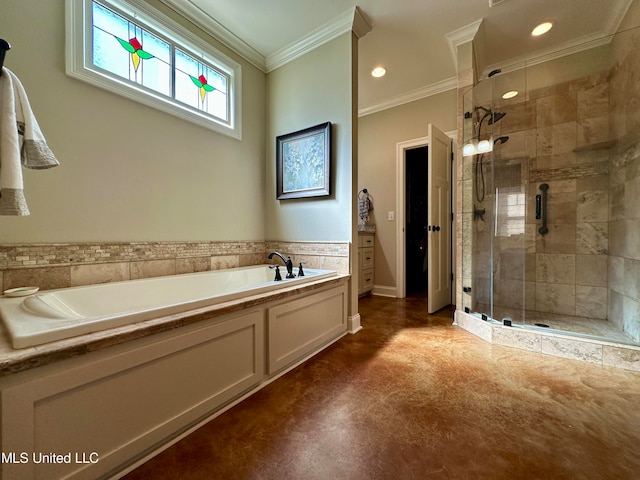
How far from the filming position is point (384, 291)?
11.9 ft

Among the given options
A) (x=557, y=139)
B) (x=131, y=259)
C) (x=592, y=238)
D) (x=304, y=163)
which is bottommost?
(x=131, y=259)

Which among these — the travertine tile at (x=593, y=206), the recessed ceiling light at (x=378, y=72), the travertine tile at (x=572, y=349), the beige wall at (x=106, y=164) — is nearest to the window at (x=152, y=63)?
the beige wall at (x=106, y=164)

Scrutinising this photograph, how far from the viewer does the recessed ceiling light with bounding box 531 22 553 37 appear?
89.8 inches

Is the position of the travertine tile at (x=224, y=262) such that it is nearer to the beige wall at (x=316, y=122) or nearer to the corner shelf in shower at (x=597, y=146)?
the beige wall at (x=316, y=122)

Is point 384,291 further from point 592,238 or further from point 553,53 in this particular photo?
point 553,53

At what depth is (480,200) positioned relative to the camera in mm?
2520

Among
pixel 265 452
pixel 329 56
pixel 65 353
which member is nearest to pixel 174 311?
pixel 65 353

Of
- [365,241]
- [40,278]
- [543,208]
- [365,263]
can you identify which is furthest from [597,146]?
[40,278]

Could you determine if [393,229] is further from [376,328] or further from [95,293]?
[95,293]

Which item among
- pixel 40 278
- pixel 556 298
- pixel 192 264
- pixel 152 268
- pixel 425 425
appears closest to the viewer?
pixel 425 425

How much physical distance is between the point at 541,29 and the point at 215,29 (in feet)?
9.55

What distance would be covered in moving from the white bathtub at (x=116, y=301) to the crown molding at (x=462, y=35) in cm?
245

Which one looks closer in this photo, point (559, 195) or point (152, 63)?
point (152, 63)

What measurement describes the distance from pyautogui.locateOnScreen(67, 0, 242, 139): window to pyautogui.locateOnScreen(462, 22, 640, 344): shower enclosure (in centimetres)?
233
